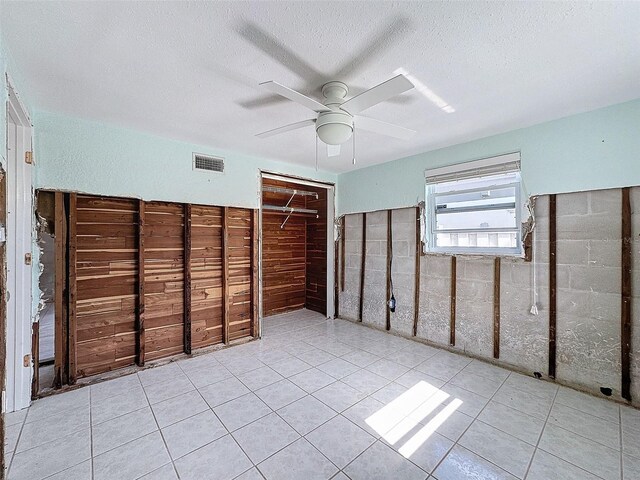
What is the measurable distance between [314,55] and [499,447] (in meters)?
2.70

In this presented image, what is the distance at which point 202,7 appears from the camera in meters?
1.29

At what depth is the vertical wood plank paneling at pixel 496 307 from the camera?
9.41 feet

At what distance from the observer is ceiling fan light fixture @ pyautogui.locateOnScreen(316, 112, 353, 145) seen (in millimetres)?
1860

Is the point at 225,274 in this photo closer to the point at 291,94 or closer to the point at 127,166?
the point at 127,166

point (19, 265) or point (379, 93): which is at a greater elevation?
point (379, 93)

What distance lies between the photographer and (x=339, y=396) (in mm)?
2301

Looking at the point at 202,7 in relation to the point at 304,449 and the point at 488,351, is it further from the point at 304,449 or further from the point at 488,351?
the point at 488,351

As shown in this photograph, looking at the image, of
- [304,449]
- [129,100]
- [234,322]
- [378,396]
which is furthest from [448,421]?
[129,100]

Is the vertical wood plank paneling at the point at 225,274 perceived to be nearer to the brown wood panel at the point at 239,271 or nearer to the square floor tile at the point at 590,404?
the brown wood panel at the point at 239,271

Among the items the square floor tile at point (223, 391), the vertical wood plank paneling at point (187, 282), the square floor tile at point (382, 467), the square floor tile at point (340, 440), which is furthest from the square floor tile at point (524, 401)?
the vertical wood plank paneling at point (187, 282)

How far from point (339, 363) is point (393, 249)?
172 centimetres

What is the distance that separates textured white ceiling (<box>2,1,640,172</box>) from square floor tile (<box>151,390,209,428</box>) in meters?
2.44

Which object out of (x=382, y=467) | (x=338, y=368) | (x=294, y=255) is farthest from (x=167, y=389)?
(x=294, y=255)

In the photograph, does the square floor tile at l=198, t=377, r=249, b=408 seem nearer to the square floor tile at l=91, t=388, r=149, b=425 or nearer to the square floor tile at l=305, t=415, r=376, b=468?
the square floor tile at l=91, t=388, r=149, b=425
